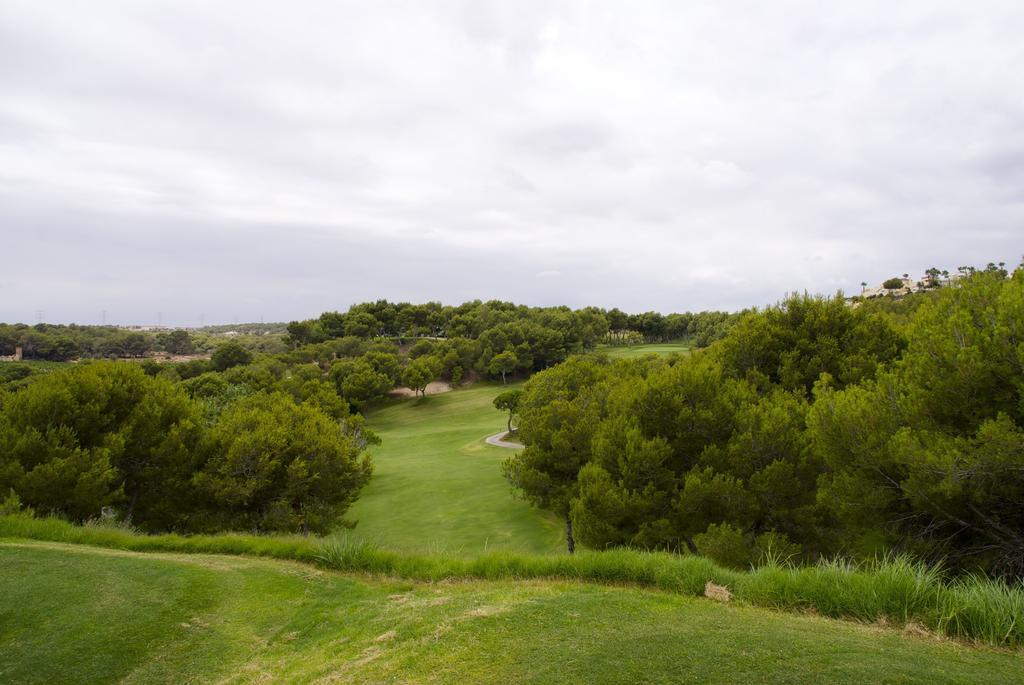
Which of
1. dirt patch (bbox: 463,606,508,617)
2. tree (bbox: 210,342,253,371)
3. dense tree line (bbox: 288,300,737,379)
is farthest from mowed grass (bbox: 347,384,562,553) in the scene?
tree (bbox: 210,342,253,371)

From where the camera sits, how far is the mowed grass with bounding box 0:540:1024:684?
504 cm

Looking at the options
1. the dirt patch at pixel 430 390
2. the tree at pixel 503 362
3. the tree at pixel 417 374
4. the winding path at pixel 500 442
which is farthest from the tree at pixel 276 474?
the dirt patch at pixel 430 390

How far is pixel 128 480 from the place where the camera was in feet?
69.9

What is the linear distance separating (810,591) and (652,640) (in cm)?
315

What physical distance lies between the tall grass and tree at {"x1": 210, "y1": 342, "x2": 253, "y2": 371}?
84600 mm

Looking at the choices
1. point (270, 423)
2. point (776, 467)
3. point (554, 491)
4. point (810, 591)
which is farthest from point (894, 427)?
point (270, 423)

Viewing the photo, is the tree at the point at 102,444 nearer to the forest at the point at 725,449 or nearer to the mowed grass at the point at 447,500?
the forest at the point at 725,449

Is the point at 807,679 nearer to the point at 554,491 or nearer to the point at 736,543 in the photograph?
the point at 736,543

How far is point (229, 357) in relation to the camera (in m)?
89.9

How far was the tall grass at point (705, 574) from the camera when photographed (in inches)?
238

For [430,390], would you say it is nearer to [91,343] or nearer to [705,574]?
[705,574]

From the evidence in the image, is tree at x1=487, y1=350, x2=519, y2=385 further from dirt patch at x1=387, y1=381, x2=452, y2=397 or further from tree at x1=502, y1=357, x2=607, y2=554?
tree at x1=502, y1=357, x2=607, y2=554

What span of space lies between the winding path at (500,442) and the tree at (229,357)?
5666cm

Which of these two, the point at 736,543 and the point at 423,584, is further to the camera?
the point at 736,543
